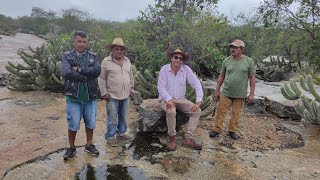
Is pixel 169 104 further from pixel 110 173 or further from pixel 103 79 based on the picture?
pixel 110 173

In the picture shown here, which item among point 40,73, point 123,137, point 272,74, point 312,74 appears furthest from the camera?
point 272,74

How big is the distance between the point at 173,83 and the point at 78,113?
1.53 meters

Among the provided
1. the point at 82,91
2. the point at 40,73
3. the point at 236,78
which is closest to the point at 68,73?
the point at 82,91

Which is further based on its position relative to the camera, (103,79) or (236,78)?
(236,78)

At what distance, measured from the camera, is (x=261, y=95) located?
26.4 feet

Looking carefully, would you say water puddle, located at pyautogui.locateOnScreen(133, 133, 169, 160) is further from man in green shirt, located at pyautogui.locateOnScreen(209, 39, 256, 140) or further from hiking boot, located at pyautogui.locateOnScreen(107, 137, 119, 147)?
man in green shirt, located at pyautogui.locateOnScreen(209, 39, 256, 140)

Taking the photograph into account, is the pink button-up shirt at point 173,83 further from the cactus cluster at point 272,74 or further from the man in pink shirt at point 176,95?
the cactus cluster at point 272,74

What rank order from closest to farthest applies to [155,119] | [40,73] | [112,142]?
[112,142] < [155,119] < [40,73]

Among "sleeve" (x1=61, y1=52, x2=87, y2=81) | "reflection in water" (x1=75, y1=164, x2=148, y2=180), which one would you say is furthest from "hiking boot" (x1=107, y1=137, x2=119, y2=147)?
"sleeve" (x1=61, y1=52, x2=87, y2=81)

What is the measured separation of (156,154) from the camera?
478 cm

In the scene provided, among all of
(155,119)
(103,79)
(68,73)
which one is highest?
(68,73)

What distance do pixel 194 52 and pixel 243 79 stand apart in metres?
4.20

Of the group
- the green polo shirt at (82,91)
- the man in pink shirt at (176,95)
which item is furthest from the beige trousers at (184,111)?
the green polo shirt at (82,91)

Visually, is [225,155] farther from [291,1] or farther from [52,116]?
[291,1]
